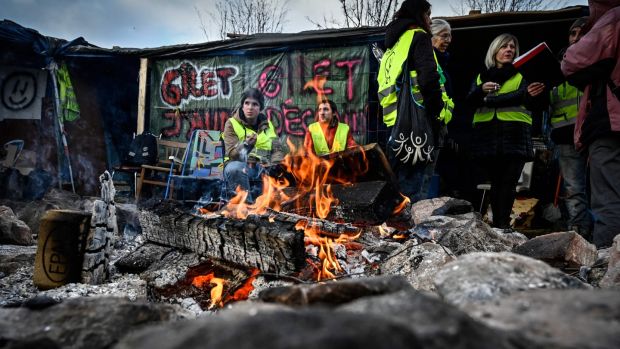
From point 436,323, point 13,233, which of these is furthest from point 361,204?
point 13,233

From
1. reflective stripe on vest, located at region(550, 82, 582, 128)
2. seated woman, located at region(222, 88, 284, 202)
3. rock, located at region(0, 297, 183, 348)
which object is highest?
reflective stripe on vest, located at region(550, 82, 582, 128)

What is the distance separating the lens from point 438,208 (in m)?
4.57

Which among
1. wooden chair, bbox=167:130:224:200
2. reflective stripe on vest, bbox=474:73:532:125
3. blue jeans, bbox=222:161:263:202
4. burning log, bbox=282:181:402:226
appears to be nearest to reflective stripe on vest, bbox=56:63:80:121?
wooden chair, bbox=167:130:224:200

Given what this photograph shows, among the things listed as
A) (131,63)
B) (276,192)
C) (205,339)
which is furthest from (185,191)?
(205,339)

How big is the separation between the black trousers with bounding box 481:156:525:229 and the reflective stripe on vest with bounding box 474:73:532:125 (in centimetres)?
50

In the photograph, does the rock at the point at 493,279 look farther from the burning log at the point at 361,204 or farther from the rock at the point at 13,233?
the rock at the point at 13,233

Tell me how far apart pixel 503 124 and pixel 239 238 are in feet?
11.7

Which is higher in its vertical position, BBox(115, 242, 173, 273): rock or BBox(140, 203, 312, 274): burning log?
BBox(140, 203, 312, 274): burning log

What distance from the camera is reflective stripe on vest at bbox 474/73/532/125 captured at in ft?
14.7

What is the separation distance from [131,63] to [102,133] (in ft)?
7.01

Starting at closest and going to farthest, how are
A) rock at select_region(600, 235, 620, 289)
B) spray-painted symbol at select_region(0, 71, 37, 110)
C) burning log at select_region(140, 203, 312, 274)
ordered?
rock at select_region(600, 235, 620, 289) < burning log at select_region(140, 203, 312, 274) < spray-painted symbol at select_region(0, 71, 37, 110)

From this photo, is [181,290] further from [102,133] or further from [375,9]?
[375,9]

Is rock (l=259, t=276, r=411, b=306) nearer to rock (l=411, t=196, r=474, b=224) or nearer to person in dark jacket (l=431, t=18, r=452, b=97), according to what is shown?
rock (l=411, t=196, r=474, b=224)

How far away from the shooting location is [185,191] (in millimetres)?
7738
